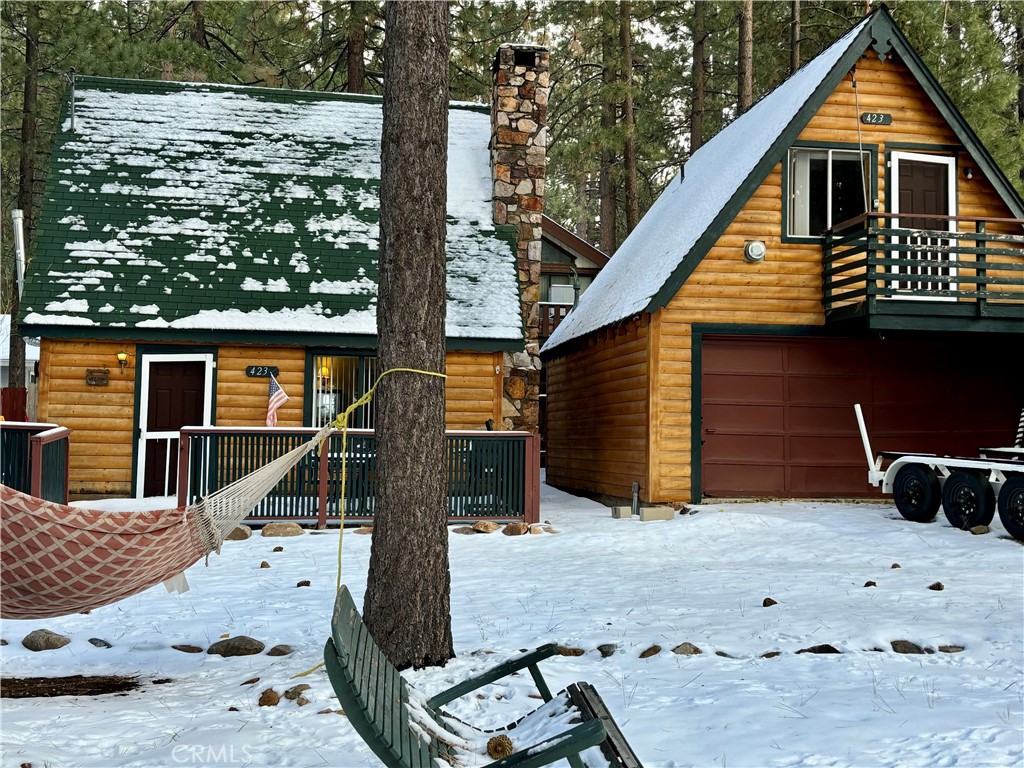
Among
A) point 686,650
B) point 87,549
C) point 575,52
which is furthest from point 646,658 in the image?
point 575,52

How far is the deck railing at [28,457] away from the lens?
991 centimetres

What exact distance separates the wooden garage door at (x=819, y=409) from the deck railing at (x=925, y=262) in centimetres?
97

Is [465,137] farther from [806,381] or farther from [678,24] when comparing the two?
[678,24]

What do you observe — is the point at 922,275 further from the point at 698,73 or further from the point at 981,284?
the point at 698,73

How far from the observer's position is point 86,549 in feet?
15.5

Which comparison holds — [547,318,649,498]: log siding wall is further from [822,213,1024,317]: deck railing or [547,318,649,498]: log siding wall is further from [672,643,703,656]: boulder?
[672,643,703,656]: boulder

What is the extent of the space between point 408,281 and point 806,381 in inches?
393

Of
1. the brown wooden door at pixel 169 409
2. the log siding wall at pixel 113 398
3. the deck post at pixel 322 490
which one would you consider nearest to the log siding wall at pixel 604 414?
the log siding wall at pixel 113 398

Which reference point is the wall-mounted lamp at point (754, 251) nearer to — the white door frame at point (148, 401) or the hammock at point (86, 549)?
the white door frame at point (148, 401)


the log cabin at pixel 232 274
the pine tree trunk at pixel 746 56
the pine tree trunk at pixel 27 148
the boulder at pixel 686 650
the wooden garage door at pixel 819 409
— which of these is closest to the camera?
the boulder at pixel 686 650

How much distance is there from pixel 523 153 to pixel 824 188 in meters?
5.28

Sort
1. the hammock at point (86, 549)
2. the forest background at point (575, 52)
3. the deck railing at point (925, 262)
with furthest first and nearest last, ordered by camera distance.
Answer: the forest background at point (575, 52) < the deck railing at point (925, 262) < the hammock at point (86, 549)

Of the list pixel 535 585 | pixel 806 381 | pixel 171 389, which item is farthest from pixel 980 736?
pixel 171 389

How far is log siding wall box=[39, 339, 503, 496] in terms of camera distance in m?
13.4
